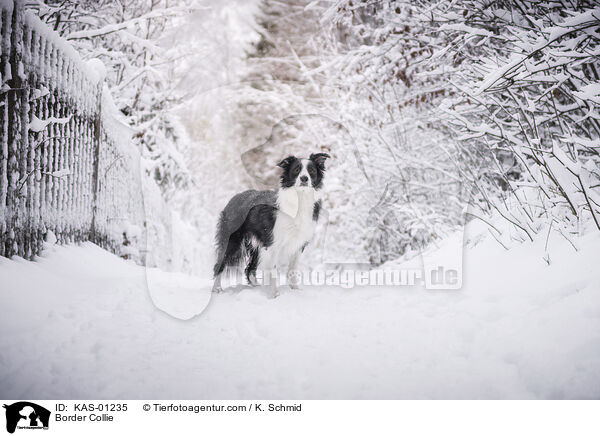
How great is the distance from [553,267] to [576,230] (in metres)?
0.46

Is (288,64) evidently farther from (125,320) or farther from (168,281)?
(125,320)

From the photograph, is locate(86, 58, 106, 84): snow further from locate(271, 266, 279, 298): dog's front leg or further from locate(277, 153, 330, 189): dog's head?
locate(271, 266, 279, 298): dog's front leg

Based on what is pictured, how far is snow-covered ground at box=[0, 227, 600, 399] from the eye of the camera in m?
1.56

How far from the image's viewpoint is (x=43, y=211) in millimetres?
3104

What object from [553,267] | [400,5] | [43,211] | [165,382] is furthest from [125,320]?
[400,5]

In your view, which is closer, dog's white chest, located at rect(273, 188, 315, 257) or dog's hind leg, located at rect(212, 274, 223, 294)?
dog's white chest, located at rect(273, 188, 315, 257)

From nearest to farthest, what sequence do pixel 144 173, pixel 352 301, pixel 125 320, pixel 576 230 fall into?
pixel 125 320 → pixel 576 230 → pixel 352 301 → pixel 144 173

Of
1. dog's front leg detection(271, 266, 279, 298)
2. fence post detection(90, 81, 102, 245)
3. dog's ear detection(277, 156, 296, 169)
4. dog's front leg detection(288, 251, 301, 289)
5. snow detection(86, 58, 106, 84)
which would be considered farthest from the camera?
fence post detection(90, 81, 102, 245)

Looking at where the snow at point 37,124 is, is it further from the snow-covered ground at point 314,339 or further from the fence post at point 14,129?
the snow-covered ground at point 314,339

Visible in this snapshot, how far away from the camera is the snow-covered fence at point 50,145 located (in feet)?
8.66

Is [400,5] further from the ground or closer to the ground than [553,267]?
further from the ground
